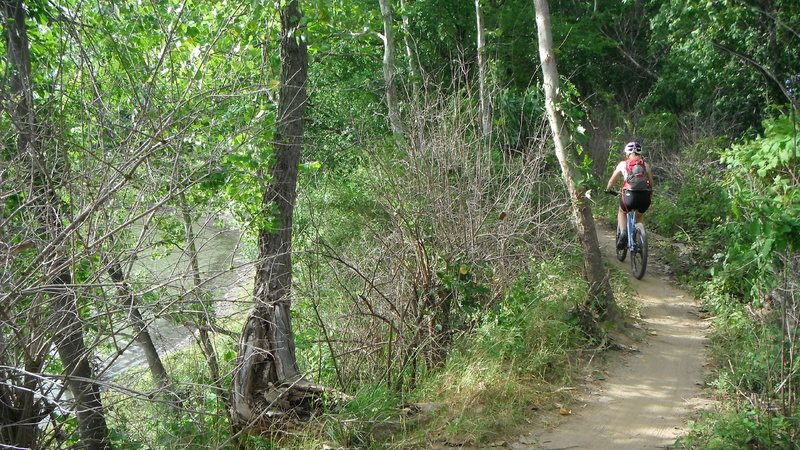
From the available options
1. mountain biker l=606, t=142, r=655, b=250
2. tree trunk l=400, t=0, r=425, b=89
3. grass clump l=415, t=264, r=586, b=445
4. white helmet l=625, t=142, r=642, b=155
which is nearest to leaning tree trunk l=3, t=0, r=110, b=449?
grass clump l=415, t=264, r=586, b=445

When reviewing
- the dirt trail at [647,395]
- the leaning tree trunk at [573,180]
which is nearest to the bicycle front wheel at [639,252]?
the dirt trail at [647,395]

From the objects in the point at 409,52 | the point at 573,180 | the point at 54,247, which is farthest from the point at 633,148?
the point at 54,247

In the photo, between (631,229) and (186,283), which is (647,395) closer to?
(631,229)

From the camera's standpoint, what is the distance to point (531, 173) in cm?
816

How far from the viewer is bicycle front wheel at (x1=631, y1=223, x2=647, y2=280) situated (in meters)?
10.3

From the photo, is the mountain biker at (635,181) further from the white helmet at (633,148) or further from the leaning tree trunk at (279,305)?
the leaning tree trunk at (279,305)

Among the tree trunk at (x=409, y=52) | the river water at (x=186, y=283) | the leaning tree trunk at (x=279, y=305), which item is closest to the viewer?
the river water at (x=186, y=283)

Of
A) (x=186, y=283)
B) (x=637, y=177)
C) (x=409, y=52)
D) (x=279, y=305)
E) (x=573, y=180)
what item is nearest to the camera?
(x=186, y=283)

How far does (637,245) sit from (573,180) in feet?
8.37

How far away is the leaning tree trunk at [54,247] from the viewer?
178 inches

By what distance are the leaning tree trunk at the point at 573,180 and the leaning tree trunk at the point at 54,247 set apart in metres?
5.62

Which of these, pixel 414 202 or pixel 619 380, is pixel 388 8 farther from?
pixel 619 380

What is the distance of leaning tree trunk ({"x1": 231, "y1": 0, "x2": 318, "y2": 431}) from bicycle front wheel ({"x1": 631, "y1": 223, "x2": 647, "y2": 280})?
5.56 m

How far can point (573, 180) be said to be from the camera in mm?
8500
